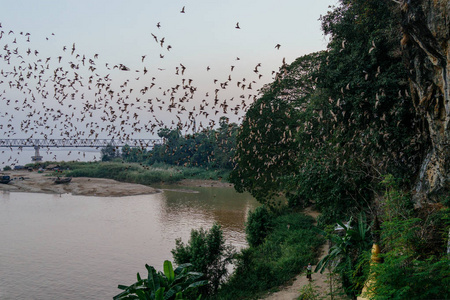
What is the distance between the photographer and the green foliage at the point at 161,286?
30.6ft

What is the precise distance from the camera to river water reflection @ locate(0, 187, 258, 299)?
57.3 ft

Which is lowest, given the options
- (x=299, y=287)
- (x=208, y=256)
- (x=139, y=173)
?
(x=299, y=287)

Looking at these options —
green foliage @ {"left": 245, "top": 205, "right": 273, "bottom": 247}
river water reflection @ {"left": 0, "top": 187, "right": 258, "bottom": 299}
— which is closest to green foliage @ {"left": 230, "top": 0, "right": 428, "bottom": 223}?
green foliage @ {"left": 245, "top": 205, "right": 273, "bottom": 247}

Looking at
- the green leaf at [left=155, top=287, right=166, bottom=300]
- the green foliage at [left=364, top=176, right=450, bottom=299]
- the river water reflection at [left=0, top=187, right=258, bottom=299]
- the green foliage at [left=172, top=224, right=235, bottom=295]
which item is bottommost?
the river water reflection at [left=0, top=187, right=258, bottom=299]

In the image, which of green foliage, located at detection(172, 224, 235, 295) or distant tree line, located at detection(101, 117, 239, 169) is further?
distant tree line, located at detection(101, 117, 239, 169)

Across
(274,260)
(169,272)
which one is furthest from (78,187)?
(169,272)

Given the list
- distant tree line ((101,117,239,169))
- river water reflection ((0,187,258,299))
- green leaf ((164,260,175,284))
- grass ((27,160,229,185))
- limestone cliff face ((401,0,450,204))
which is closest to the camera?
green leaf ((164,260,175,284))

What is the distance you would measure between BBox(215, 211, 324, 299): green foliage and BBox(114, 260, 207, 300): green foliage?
3271 millimetres

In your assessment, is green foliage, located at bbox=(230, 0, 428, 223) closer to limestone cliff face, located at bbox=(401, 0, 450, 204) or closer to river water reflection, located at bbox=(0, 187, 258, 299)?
limestone cliff face, located at bbox=(401, 0, 450, 204)

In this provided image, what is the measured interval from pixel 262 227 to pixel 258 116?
7262 mm

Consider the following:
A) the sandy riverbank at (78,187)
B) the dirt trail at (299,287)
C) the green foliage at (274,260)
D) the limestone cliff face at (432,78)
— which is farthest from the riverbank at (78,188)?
the limestone cliff face at (432,78)

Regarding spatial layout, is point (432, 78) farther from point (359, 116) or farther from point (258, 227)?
point (258, 227)

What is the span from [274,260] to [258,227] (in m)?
4.22

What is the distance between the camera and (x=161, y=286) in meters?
10.2
